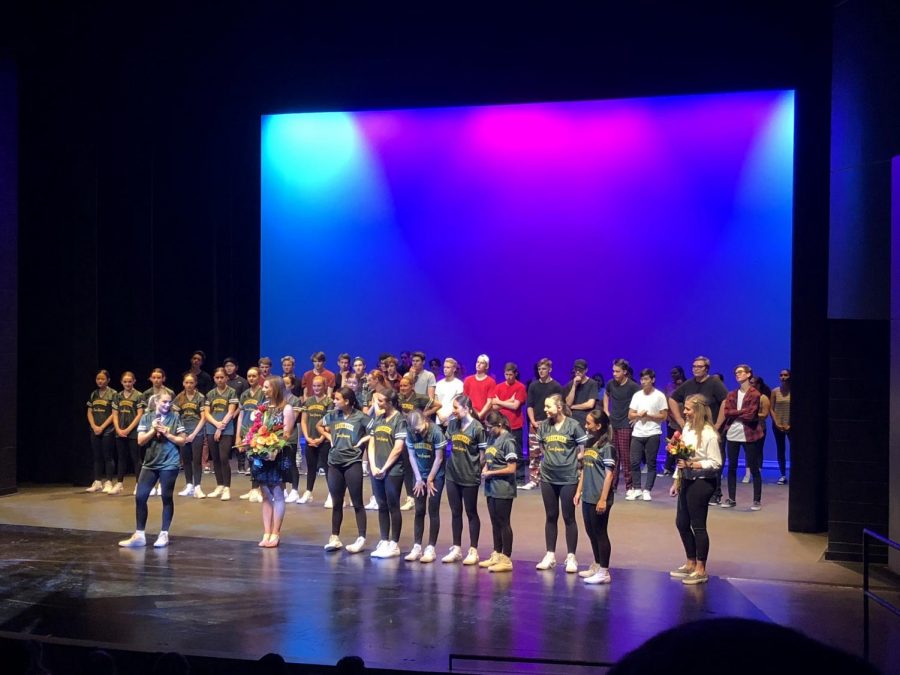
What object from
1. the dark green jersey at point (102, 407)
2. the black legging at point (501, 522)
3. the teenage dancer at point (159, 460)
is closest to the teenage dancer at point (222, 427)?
the dark green jersey at point (102, 407)

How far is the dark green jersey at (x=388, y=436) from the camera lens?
9773 mm

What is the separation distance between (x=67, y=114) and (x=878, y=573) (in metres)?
12.6

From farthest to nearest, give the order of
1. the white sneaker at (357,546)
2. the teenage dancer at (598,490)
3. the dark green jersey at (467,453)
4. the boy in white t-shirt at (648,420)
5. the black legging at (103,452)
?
the black legging at (103,452) → the boy in white t-shirt at (648,420) → the white sneaker at (357,546) → the dark green jersey at (467,453) → the teenage dancer at (598,490)

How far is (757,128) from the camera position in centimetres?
1586

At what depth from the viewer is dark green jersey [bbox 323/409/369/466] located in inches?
390

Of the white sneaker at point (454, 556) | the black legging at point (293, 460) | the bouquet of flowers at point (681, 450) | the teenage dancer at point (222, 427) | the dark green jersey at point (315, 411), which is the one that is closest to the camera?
the bouquet of flowers at point (681, 450)

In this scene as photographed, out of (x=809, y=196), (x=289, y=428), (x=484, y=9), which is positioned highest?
(x=484, y=9)

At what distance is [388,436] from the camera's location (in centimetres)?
989

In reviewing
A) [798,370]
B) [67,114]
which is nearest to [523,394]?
[798,370]

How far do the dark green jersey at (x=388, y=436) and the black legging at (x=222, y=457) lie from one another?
3.79m

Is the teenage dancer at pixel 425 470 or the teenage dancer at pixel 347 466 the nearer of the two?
the teenage dancer at pixel 425 470

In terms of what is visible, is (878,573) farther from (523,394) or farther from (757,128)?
(757,128)

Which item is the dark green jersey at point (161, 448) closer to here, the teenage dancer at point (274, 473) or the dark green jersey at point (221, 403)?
the teenage dancer at point (274, 473)

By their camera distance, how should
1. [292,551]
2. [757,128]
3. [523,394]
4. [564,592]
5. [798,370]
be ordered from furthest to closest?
[757,128], [523,394], [798,370], [292,551], [564,592]
